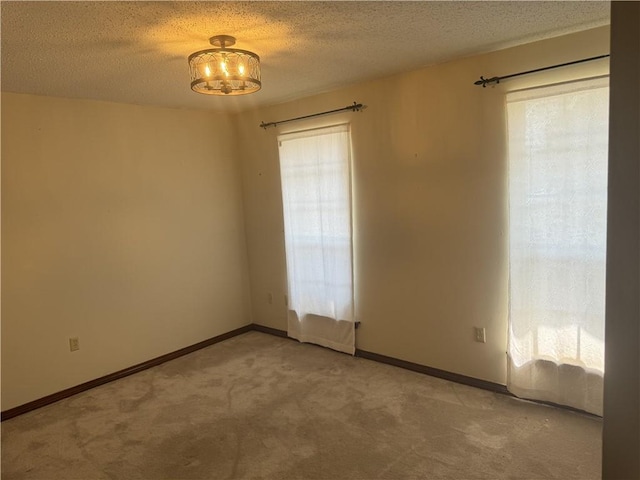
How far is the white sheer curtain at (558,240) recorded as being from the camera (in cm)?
247

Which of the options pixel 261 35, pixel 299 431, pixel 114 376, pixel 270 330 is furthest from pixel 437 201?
pixel 114 376

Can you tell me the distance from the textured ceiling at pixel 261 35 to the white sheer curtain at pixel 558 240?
1.59 feet

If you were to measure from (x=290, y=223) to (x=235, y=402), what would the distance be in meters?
1.72

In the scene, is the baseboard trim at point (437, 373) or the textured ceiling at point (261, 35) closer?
the textured ceiling at point (261, 35)

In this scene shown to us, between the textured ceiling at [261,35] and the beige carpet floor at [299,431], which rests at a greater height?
the textured ceiling at [261,35]

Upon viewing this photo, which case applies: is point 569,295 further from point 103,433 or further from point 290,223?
point 103,433

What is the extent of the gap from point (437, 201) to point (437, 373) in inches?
52.7

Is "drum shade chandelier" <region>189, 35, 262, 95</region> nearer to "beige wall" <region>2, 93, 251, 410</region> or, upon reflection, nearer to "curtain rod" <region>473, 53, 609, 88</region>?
"curtain rod" <region>473, 53, 609, 88</region>

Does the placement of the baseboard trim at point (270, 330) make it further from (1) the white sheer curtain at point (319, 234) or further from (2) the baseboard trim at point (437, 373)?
(2) the baseboard trim at point (437, 373)

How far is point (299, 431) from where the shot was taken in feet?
8.84

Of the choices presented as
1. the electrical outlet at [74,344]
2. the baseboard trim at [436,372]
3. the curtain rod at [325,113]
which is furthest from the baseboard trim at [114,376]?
the curtain rod at [325,113]

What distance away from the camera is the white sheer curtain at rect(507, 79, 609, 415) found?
8.10 ft

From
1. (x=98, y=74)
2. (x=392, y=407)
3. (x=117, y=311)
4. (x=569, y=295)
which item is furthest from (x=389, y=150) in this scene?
(x=117, y=311)

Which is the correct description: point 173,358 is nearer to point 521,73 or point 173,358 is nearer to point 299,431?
point 299,431
